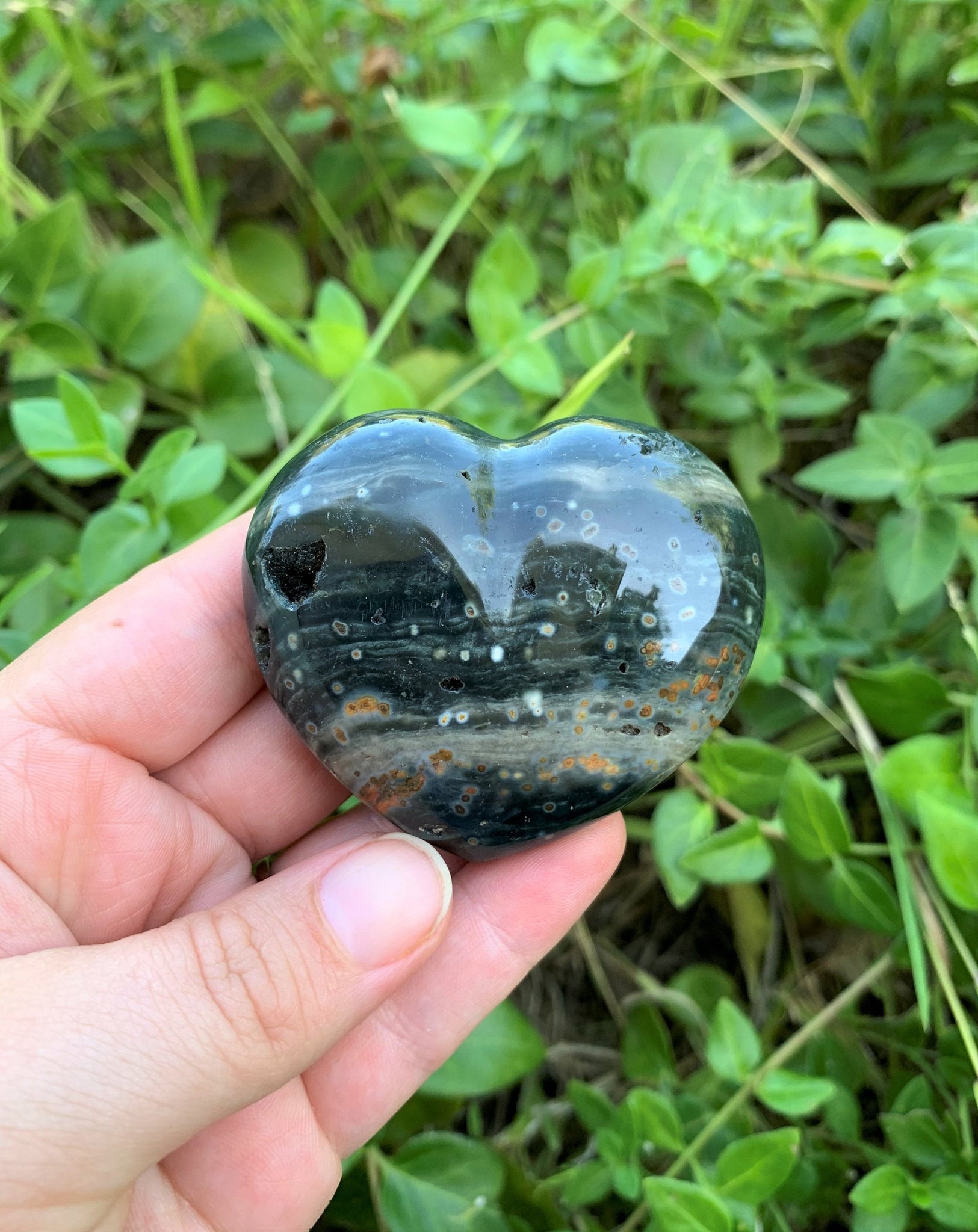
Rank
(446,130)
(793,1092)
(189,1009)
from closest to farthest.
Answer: (189,1009) → (793,1092) → (446,130)

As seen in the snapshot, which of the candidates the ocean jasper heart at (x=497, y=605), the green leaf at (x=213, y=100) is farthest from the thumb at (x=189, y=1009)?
the green leaf at (x=213, y=100)

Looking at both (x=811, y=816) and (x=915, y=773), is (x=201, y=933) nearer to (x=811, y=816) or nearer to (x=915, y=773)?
(x=811, y=816)

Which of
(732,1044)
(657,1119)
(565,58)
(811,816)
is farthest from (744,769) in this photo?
(565,58)

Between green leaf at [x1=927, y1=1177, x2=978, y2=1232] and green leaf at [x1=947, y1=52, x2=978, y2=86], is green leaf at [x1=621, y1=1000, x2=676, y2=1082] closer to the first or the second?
green leaf at [x1=927, y1=1177, x2=978, y2=1232]

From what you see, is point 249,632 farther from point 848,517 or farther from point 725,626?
point 848,517

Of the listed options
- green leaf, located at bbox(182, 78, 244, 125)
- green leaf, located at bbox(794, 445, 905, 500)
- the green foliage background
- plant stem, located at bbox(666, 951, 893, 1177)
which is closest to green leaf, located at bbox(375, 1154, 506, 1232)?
the green foliage background

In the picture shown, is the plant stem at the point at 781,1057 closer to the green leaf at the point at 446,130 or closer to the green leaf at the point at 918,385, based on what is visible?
the green leaf at the point at 918,385
